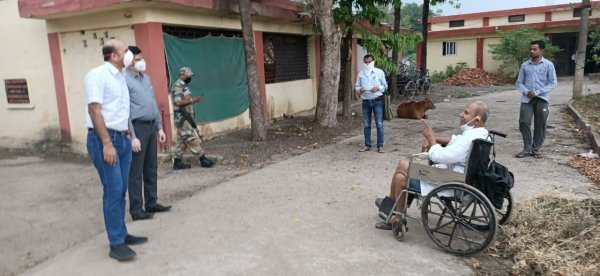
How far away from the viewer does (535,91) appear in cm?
672

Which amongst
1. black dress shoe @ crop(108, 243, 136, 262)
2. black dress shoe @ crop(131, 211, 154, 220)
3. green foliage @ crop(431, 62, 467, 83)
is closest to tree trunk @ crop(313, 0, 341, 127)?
black dress shoe @ crop(131, 211, 154, 220)

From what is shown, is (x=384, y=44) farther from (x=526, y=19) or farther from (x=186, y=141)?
(x=526, y=19)

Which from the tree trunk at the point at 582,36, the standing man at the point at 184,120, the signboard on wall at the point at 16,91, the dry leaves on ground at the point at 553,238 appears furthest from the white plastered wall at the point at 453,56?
the dry leaves on ground at the point at 553,238

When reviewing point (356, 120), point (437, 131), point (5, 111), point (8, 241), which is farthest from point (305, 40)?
point (8, 241)

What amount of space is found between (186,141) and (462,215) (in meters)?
4.42

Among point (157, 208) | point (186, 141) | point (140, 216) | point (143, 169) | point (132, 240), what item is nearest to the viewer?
point (132, 240)

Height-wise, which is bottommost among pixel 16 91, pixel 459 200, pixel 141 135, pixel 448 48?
pixel 459 200

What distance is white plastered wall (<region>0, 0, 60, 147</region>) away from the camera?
9.19 metres

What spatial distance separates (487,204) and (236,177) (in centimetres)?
376

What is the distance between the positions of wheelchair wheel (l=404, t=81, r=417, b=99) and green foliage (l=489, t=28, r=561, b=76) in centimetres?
946

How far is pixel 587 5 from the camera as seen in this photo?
1287 cm

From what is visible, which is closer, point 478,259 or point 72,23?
point 478,259

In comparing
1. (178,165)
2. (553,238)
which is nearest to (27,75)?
(178,165)

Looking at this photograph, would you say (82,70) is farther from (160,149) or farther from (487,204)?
(487,204)
